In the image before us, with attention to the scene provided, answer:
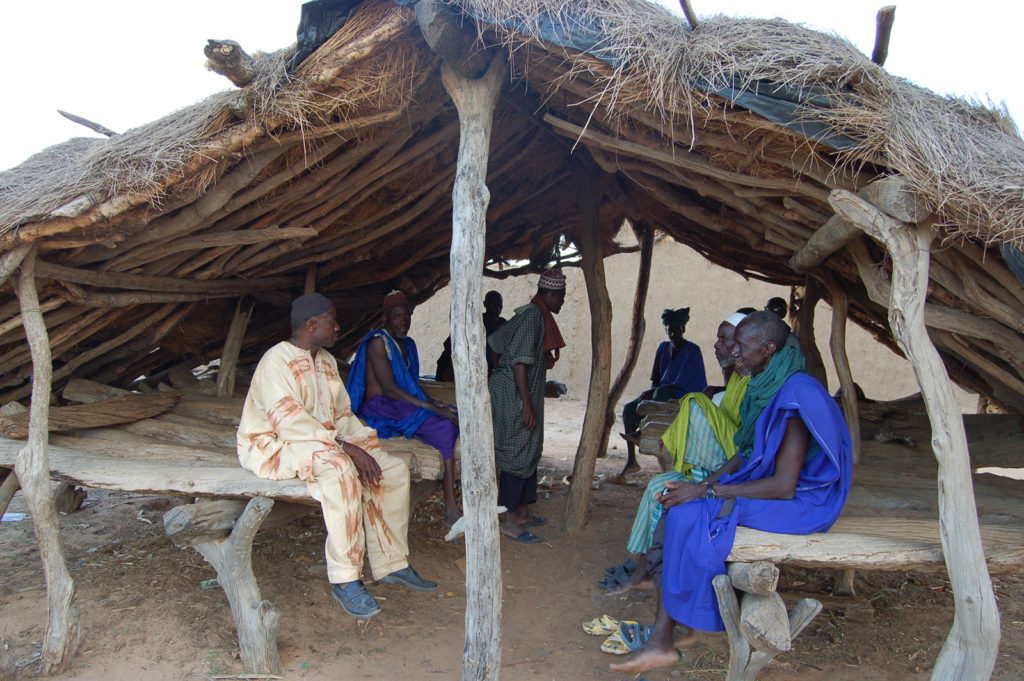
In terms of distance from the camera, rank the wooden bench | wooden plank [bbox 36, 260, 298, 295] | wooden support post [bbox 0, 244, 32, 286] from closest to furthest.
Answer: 1. the wooden bench
2. wooden support post [bbox 0, 244, 32, 286]
3. wooden plank [bbox 36, 260, 298, 295]

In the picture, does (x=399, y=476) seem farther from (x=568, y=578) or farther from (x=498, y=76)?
(x=498, y=76)

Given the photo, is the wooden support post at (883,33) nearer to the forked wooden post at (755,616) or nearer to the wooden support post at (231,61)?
the forked wooden post at (755,616)

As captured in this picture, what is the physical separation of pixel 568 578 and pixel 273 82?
3.21 metres

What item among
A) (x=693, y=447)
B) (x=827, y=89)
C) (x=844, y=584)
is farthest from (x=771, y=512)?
(x=827, y=89)

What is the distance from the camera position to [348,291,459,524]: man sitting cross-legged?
15.5ft

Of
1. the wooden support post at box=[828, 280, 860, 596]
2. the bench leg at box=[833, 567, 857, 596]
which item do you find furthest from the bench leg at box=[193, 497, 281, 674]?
the wooden support post at box=[828, 280, 860, 596]

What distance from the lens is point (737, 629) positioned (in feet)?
9.88

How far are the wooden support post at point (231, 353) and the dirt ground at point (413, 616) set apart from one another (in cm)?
113

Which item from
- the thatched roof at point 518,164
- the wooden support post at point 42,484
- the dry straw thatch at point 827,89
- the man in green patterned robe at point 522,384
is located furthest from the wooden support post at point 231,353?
the dry straw thatch at point 827,89

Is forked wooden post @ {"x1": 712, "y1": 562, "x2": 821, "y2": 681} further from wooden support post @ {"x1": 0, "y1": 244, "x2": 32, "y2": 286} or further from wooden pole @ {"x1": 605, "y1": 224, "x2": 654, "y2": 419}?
wooden pole @ {"x1": 605, "y1": 224, "x2": 654, "y2": 419}

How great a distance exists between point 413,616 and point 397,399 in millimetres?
1379

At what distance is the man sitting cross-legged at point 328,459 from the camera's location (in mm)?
3504

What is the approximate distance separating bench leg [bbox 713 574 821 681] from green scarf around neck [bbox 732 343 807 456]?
2.75 ft

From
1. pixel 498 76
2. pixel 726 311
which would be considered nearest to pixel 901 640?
pixel 498 76
